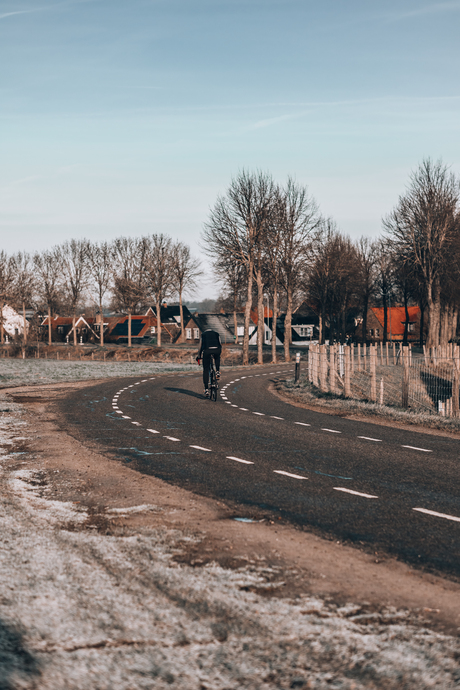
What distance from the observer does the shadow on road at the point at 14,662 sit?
10.1 ft

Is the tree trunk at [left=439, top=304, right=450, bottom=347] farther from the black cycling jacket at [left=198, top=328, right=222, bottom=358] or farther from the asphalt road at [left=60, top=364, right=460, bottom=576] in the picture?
the asphalt road at [left=60, top=364, right=460, bottom=576]

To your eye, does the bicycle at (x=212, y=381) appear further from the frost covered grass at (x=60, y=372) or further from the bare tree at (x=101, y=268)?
the bare tree at (x=101, y=268)

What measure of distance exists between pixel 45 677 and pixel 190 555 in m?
2.05

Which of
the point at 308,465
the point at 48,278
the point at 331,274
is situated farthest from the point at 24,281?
the point at 308,465

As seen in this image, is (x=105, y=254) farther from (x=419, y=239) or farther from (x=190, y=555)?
(x=190, y=555)

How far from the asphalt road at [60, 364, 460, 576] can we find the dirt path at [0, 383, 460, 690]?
603mm

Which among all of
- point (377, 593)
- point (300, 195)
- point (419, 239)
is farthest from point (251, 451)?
point (300, 195)

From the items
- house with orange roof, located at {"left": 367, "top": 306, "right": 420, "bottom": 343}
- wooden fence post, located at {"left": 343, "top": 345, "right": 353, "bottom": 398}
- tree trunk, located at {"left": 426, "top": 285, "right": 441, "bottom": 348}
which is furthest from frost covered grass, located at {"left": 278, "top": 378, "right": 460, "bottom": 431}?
house with orange roof, located at {"left": 367, "top": 306, "right": 420, "bottom": 343}

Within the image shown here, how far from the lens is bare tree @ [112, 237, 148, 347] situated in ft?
266

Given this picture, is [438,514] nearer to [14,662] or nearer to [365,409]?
[14,662]

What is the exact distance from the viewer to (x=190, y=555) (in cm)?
506

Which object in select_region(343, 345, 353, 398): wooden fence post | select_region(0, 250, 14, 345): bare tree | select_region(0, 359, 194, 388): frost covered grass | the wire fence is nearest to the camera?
the wire fence

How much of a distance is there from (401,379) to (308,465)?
34.7 feet

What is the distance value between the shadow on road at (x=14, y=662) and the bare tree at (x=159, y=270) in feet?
259
